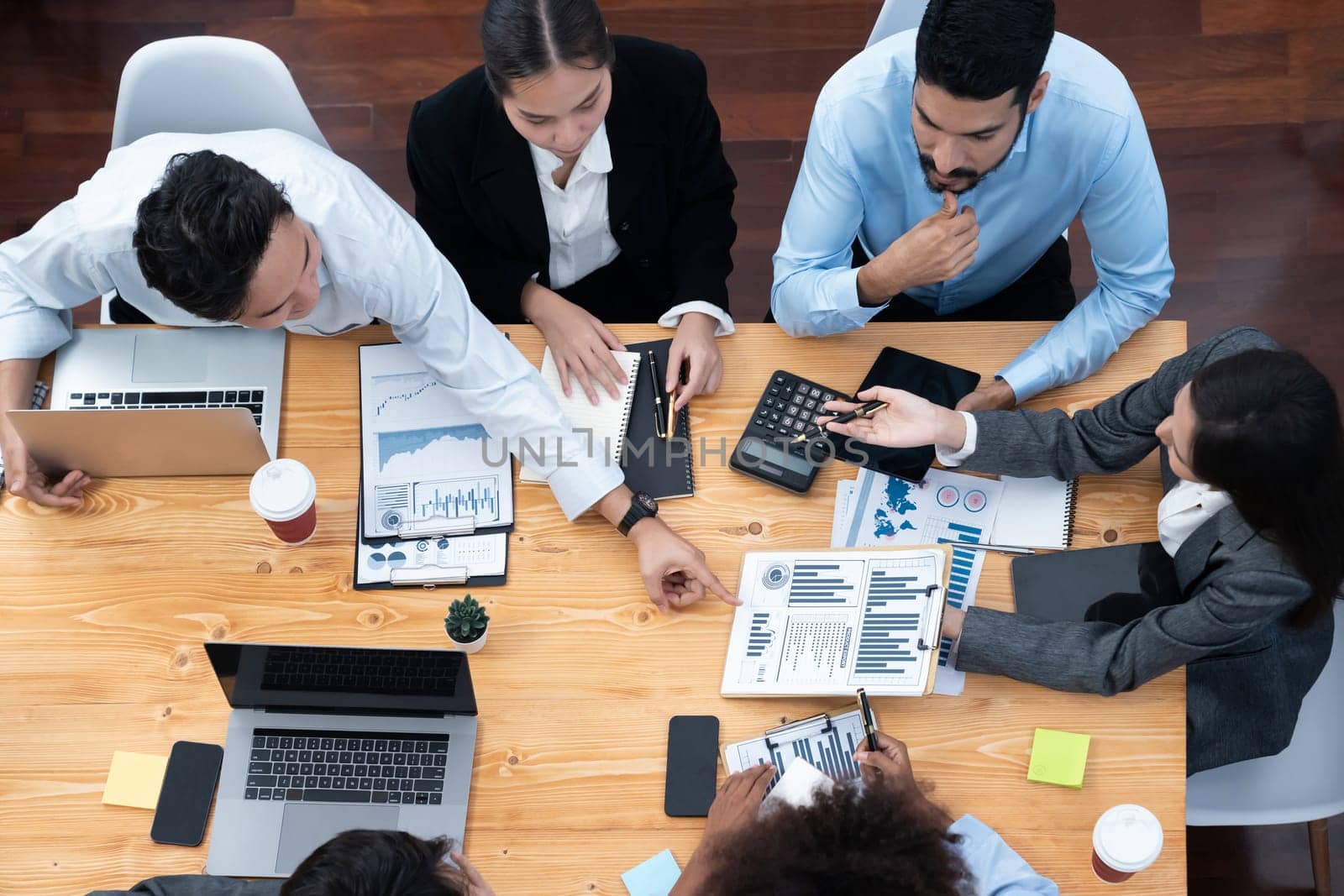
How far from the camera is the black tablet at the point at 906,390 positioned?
1701 millimetres

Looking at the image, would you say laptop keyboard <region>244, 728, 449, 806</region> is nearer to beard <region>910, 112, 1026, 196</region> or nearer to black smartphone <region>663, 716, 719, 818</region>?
Answer: black smartphone <region>663, 716, 719, 818</region>

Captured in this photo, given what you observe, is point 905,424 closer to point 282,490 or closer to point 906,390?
point 906,390

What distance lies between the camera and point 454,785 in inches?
60.6

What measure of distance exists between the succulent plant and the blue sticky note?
388 mm

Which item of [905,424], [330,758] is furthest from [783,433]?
[330,758]

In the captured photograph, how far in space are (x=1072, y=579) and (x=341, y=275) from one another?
1.17m

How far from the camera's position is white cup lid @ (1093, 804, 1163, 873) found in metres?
1.38

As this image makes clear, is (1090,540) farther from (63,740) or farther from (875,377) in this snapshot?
(63,740)

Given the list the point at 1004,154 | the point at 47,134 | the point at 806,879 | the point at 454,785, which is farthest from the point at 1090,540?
the point at 47,134

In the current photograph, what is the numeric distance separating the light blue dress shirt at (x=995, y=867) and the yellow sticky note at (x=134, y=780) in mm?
1082

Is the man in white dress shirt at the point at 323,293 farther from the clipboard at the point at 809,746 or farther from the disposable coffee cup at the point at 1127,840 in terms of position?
the disposable coffee cup at the point at 1127,840

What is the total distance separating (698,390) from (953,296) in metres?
0.62

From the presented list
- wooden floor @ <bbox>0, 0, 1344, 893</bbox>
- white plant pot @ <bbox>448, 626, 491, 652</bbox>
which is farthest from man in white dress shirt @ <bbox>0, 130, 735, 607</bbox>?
wooden floor @ <bbox>0, 0, 1344, 893</bbox>

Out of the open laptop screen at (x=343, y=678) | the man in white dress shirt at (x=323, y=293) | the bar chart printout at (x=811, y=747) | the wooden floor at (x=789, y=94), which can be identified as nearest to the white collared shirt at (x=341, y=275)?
the man in white dress shirt at (x=323, y=293)
